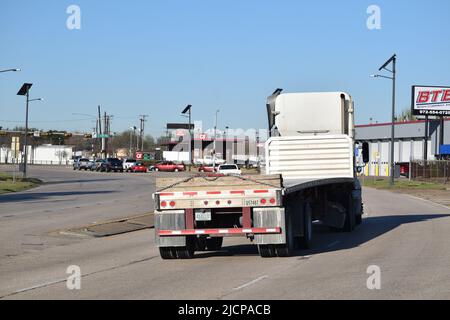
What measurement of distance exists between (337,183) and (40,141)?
18739 cm

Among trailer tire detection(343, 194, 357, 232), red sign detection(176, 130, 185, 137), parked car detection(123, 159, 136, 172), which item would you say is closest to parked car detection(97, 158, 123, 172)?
parked car detection(123, 159, 136, 172)

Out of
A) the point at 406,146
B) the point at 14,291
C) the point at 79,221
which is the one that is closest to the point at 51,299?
the point at 14,291

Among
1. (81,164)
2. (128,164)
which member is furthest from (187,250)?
(81,164)

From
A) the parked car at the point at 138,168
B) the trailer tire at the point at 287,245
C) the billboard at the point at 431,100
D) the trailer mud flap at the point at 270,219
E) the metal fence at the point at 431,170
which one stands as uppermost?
the billboard at the point at 431,100

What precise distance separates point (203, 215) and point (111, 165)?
82.0 meters

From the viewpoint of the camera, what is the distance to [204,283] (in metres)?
11.7

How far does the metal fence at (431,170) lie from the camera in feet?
224

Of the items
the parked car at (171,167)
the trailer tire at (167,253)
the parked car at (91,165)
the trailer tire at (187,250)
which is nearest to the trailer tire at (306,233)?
the trailer tire at (187,250)

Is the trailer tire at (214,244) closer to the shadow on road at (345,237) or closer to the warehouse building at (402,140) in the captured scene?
the shadow on road at (345,237)

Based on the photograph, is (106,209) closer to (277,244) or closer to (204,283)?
(277,244)

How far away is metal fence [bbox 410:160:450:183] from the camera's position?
68.2 metres

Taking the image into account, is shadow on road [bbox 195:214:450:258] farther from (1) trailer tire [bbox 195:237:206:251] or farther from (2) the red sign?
(2) the red sign

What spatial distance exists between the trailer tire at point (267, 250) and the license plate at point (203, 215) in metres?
1.18
